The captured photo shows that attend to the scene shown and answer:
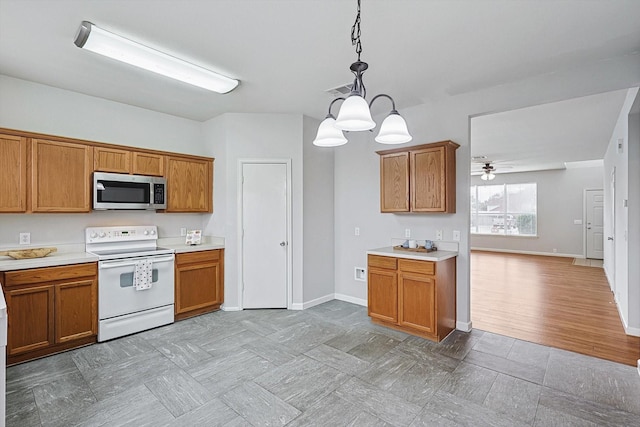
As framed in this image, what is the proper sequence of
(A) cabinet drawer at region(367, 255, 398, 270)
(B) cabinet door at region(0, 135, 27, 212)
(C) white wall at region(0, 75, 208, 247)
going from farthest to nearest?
(A) cabinet drawer at region(367, 255, 398, 270) → (C) white wall at region(0, 75, 208, 247) → (B) cabinet door at region(0, 135, 27, 212)

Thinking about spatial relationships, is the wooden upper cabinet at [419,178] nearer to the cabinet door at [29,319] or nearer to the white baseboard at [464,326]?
the white baseboard at [464,326]

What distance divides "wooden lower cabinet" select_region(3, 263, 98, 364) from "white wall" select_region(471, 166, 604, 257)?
11.0 metres

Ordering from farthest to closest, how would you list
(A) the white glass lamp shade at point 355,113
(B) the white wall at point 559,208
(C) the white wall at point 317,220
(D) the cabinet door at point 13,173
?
(B) the white wall at point 559,208 → (C) the white wall at point 317,220 → (D) the cabinet door at point 13,173 → (A) the white glass lamp shade at point 355,113

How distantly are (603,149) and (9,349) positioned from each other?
967cm

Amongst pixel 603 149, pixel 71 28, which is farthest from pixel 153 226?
pixel 603 149

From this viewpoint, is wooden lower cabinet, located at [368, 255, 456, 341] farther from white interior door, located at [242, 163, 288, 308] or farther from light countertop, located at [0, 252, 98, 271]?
light countertop, located at [0, 252, 98, 271]

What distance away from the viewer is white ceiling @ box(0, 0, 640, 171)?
2.16m

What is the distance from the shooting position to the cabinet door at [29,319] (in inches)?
111

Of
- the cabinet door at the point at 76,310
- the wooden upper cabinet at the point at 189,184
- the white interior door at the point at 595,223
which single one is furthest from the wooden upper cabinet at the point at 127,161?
the white interior door at the point at 595,223

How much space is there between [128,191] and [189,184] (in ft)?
2.46

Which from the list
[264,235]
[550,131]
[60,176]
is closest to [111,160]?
[60,176]

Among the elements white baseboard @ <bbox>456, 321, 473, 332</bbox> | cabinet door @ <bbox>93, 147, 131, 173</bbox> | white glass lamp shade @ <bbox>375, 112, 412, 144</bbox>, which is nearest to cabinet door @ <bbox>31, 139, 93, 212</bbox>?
cabinet door @ <bbox>93, 147, 131, 173</bbox>

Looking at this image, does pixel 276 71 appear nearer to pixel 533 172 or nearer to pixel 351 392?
pixel 351 392

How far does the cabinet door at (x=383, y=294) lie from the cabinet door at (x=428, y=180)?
0.86 metres
